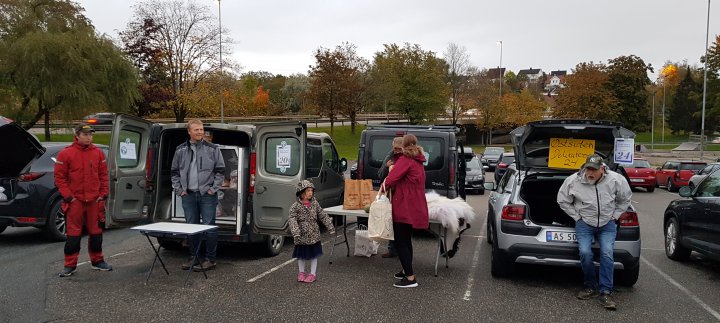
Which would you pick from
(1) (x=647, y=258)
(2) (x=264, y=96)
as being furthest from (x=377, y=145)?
(2) (x=264, y=96)

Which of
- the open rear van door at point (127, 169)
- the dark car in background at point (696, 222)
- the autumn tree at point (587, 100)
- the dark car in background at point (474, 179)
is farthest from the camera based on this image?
the autumn tree at point (587, 100)

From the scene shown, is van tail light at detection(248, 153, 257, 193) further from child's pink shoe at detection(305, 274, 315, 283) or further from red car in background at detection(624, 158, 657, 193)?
red car in background at detection(624, 158, 657, 193)

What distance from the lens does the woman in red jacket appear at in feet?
19.0

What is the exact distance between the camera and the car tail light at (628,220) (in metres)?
5.78

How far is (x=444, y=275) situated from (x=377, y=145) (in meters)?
3.63

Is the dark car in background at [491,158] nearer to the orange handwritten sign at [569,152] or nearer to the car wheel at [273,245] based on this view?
the orange handwritten sign at [569,152]

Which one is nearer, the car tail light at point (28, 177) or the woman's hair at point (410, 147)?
the woman's hair at point (410, 147)

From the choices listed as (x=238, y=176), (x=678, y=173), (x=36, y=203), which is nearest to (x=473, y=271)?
(x=238, y=176)

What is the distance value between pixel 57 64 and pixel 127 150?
23.7 m

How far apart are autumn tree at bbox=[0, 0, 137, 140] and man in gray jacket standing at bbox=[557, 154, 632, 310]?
27261mm

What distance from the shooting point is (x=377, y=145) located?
972 cm

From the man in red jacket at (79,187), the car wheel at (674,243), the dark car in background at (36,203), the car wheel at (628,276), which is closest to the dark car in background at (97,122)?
the man in red jacket at (79,187)

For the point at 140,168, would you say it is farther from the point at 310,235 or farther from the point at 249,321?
the point at 249,321

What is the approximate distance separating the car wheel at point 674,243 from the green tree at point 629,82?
58118mm
